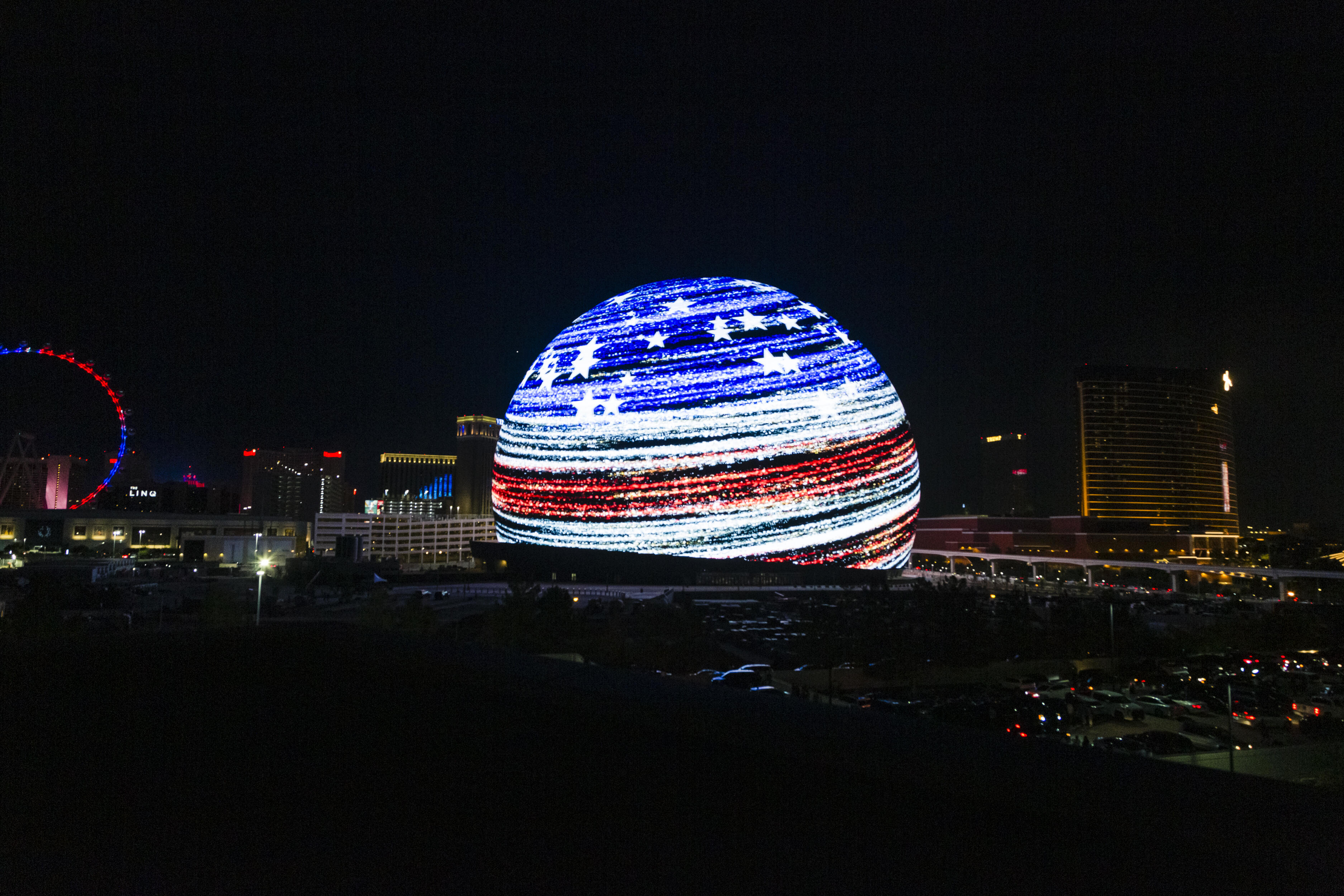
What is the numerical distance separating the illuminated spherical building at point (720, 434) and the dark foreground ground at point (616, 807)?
14405 millimetres

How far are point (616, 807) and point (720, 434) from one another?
1632cm

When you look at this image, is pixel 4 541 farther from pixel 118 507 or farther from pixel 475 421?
pixel 475 421

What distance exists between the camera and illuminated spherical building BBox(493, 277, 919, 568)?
63.2 ft

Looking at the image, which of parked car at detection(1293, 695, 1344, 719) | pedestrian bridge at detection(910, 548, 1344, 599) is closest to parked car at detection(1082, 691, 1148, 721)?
parked car at detection(1293, 695, 1344, 719)

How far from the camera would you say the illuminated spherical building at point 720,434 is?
63.2ft

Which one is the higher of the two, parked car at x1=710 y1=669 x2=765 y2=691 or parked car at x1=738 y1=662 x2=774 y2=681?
parked car at x1=710 y1=669 x2=765 y2=691

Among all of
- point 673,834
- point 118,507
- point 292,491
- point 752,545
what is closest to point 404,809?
point 673,834

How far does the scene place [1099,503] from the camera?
7238 centimetres

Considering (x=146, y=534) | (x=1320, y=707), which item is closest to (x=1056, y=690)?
(x=1320, y=707)

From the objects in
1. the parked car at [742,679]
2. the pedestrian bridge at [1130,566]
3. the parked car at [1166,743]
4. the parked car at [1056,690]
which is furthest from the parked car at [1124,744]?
the pedestrian bridge at [1130,566]

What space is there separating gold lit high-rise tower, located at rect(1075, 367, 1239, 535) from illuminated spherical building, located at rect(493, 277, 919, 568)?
6187 centimetres

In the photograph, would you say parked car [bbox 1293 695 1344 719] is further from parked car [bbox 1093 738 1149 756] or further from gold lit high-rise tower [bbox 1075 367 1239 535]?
gold lit high-rise tower [bbox 1075 367 1239 535]

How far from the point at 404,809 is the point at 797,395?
17170 mm

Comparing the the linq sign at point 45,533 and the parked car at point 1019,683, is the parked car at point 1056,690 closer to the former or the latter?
the parked car at point 1019,683
